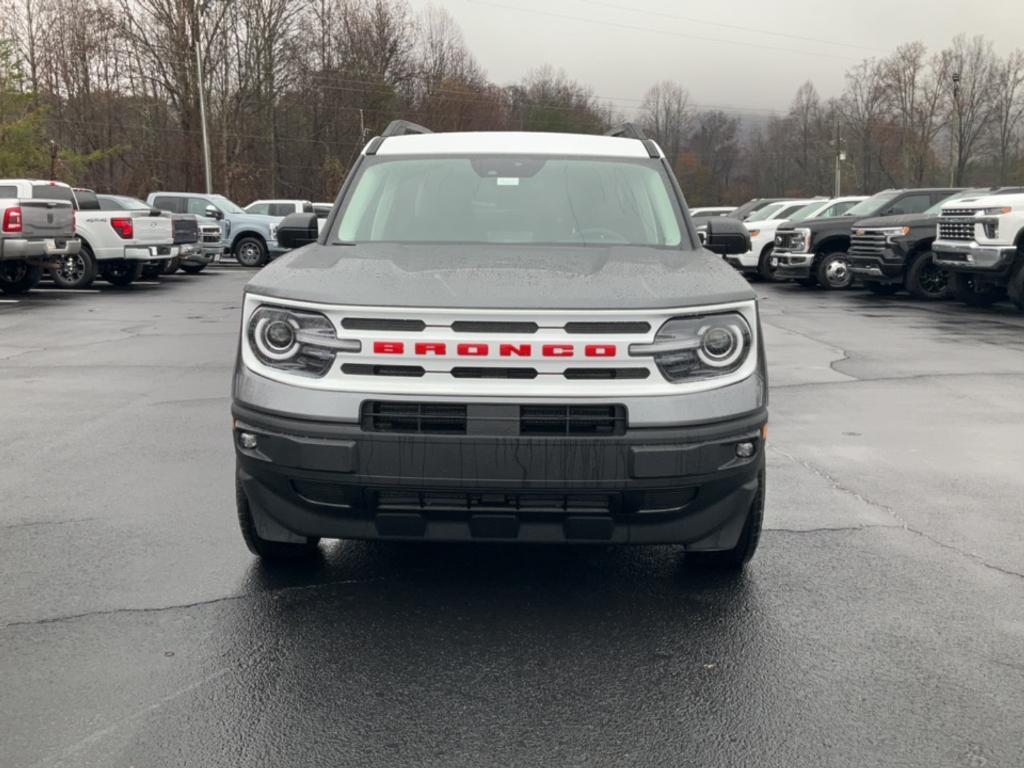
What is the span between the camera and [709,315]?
3766 mm

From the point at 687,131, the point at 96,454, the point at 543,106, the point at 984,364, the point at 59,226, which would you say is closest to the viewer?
the point at 96,454

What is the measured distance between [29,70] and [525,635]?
50.0 m

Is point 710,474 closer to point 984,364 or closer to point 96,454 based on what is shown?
point 96,454

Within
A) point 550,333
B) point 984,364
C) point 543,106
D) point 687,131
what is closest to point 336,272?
point 550,333

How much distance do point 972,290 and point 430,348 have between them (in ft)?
53.0

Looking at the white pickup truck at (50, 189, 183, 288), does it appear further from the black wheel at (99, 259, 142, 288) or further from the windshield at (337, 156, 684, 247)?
the windshield at (337, 156, 684, 247)

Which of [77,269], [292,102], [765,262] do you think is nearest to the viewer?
[77,269]

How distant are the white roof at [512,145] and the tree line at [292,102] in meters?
30.0

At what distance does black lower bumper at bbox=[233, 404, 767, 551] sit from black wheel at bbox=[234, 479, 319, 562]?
1.01 ft

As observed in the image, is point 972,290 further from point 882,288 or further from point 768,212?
point 768,212

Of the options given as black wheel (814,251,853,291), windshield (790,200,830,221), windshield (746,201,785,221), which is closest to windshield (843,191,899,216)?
black wheel (814,251,853,291)

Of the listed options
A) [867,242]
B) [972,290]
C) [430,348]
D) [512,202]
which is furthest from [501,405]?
[867,242]

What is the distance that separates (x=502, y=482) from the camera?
3.55 meters

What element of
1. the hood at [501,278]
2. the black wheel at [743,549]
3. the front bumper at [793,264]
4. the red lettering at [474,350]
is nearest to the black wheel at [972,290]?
the front bumper at [793,264]
